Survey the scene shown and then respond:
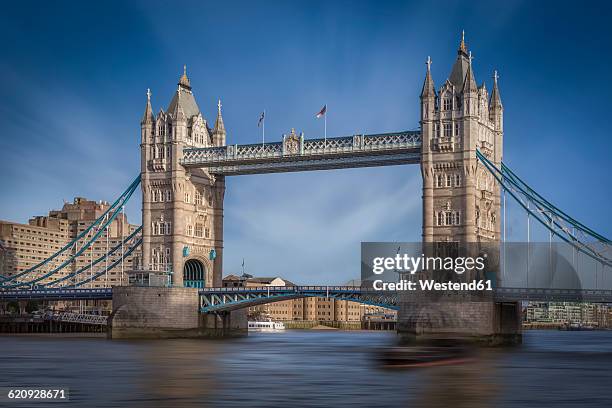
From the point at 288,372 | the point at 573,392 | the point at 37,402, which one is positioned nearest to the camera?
the point at 37,402

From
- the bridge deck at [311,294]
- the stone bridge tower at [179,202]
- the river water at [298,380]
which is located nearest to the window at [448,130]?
the bridge deck at [311,294]

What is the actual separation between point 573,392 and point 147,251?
6836 cm

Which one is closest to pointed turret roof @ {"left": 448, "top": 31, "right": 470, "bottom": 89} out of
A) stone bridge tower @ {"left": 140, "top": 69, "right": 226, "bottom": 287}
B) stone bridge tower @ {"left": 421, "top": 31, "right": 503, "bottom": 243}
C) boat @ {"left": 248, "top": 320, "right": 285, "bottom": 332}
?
stone bridge tower @ {"left": 421, "top": 31, "right": 503, "bottom": 243}

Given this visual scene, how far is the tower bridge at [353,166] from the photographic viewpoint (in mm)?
88500

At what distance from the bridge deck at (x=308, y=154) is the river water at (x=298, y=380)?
88.0ft

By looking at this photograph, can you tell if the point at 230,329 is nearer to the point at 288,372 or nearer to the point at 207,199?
the point at 207,199

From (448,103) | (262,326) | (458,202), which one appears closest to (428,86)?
(448,103)

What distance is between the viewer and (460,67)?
304 ft

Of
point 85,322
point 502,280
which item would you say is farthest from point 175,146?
point 85,322

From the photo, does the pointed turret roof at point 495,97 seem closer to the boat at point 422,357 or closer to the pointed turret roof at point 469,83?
the pointed turret roof at point 469,83

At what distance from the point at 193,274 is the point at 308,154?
20.5 metres

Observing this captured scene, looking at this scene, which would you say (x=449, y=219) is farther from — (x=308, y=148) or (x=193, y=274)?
(x=193, y=274)

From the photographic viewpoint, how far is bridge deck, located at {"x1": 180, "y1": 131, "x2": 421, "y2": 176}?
93.6 meters

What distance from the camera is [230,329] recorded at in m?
112
